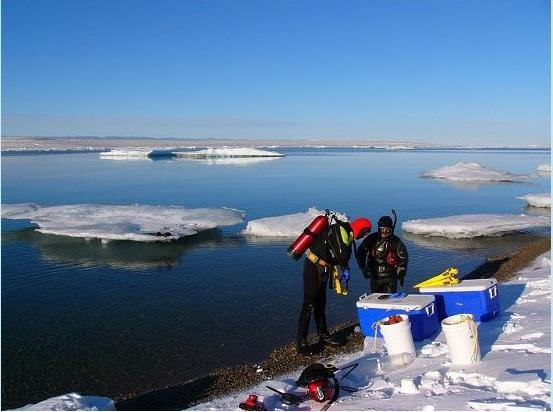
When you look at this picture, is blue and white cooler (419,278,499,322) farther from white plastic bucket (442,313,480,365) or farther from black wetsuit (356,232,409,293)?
white plastic bucket (442,313,480,365)

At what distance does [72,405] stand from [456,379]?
3166 mm

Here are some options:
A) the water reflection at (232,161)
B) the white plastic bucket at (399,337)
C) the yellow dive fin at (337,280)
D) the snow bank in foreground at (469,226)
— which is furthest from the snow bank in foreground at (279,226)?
the water reflection at (232,161)

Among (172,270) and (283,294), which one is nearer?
(283,294)

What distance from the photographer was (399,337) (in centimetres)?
493

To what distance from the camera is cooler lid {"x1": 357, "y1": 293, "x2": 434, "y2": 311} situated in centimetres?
539

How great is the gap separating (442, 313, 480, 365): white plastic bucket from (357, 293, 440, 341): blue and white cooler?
0.70m

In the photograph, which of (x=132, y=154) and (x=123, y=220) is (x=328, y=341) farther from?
(x=132, y=154)

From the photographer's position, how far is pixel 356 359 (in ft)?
17.6

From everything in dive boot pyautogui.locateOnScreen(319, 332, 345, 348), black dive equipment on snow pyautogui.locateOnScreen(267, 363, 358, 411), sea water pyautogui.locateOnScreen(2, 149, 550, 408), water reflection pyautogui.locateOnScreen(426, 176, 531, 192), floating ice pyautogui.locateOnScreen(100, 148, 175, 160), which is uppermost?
floating ice pyautogui.locateOnScreen(100, 148, 175, 160)

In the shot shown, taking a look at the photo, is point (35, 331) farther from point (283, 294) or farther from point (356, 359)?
point (356, 359)

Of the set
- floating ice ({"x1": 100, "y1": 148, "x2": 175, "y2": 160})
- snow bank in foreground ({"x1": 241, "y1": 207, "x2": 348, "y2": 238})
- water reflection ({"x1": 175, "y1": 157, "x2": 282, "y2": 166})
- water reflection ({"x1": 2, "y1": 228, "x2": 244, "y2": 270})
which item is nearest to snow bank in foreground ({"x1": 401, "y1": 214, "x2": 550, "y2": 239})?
snow bank in foreground ({"x1": 241, "y1": 207, "x2": 348, "y2": 238})

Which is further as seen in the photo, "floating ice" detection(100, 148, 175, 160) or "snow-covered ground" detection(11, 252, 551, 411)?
"floating ice" detection(100, 148, 175, 160)

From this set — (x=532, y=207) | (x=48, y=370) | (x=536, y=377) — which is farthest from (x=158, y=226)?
(x=532, y=207)

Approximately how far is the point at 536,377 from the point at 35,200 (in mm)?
20642
